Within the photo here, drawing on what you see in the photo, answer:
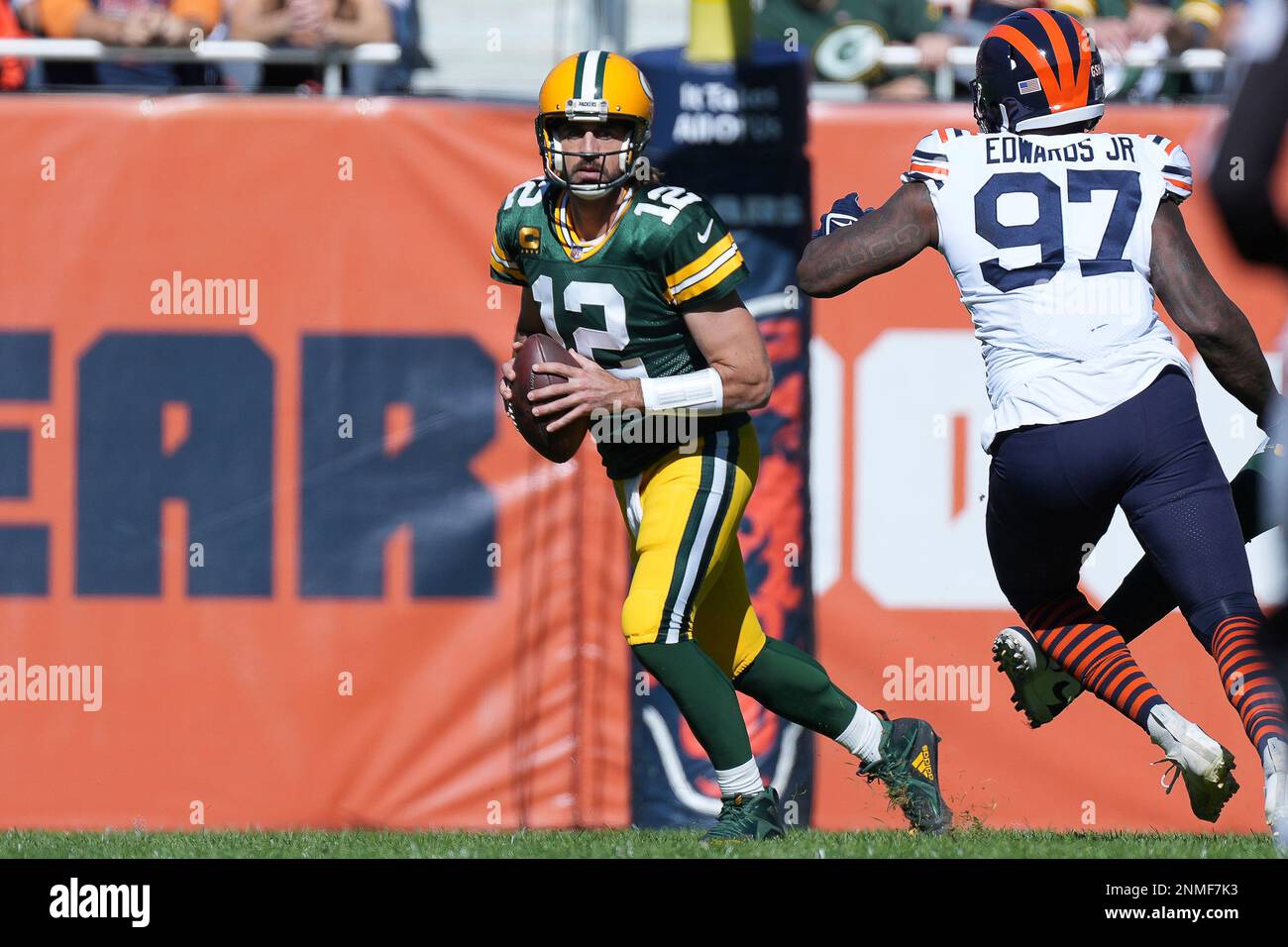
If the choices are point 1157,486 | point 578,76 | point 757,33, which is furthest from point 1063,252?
point 757,33

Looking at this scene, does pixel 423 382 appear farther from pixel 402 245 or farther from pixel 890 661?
pixel 890 661

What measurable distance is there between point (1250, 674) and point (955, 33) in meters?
3.54

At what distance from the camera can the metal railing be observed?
6.12 metres

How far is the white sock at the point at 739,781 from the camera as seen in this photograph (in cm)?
471

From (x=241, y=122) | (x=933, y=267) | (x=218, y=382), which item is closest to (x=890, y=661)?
(x=933, y=267)

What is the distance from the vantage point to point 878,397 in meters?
6.16

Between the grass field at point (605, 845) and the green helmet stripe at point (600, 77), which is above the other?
the green helmet stripe at point (600, 77)

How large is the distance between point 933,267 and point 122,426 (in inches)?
110

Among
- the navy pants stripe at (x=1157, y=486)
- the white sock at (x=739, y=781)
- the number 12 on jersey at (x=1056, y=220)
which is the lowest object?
the white sock at (x=739, y=781)

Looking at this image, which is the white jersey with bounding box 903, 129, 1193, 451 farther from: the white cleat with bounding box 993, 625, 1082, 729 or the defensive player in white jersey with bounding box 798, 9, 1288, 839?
the white cleat with bounding box 993, 625, 1082, 729

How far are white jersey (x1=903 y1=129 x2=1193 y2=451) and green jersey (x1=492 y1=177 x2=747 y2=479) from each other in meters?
0.63

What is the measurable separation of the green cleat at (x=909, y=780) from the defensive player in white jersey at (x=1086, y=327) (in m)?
0.80

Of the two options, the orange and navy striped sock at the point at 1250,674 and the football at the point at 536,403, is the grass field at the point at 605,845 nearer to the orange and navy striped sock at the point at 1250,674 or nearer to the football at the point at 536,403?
the orange and navy striped sock at the point at 1250,674

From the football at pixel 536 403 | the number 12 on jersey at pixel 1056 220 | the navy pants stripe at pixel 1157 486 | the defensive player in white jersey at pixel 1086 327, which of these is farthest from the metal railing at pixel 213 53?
the navy pants stripe at pixel 1157 486
